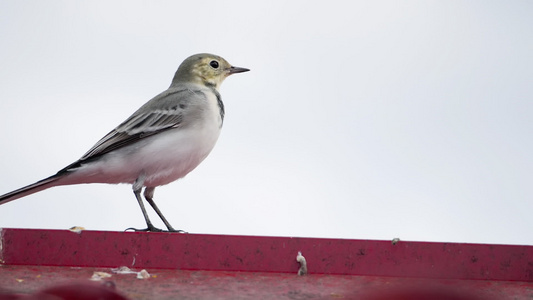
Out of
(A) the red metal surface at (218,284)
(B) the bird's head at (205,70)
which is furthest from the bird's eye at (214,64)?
(A) the red metal surface at (218,284)

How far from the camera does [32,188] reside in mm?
6148

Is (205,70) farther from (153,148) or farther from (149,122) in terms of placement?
(153,148)

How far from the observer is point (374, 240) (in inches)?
177

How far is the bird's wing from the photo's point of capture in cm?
653

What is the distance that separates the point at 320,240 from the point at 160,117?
2713 millimetres

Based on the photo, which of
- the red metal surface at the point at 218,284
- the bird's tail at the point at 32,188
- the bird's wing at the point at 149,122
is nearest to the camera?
the red metal surface at the point at 218,284

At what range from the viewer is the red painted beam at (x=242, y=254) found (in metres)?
4.41

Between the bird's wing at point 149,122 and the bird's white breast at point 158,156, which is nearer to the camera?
the bird's white breast at point 158,156

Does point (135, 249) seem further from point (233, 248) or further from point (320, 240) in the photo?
point (320, 240)

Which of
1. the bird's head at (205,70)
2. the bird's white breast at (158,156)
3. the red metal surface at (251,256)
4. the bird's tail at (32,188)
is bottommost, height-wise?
the red metal surface at (251,256)

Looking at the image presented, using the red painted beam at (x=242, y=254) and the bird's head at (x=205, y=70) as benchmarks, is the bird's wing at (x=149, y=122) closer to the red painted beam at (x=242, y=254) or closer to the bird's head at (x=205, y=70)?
the bird's head at (x=205, y=70)

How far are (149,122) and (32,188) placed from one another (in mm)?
1250

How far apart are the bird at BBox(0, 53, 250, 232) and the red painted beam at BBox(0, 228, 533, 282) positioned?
6.10ft

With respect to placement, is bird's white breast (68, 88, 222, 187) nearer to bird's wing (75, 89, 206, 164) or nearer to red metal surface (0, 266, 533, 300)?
bird's wing (75, 89, 206, 164)
